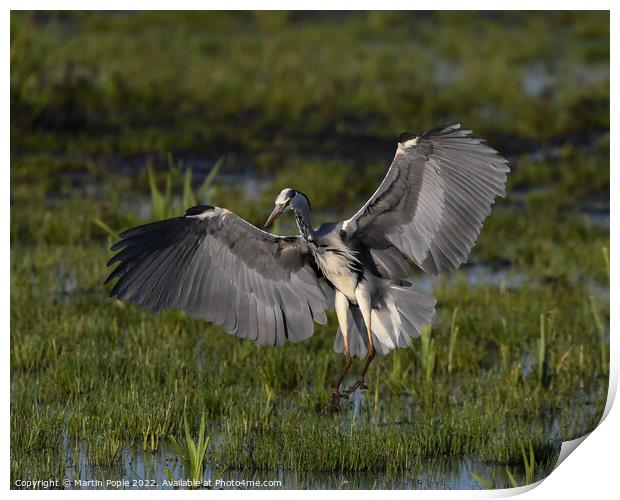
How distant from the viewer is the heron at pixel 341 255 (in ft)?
17.0

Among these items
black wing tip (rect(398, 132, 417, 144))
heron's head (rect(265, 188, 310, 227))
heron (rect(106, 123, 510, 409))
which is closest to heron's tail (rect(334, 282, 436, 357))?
heron (rect(106, 123, 510, 409))

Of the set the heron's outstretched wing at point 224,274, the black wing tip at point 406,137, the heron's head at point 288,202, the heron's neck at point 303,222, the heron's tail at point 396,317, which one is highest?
the black wing tip at point 406,137

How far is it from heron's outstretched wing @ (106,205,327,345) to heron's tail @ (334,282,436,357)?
0.23 m

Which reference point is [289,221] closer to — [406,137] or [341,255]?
[341,255]

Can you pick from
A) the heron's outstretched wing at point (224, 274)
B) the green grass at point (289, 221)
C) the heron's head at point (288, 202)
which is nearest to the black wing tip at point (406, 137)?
the heron's head at point (288, 202)

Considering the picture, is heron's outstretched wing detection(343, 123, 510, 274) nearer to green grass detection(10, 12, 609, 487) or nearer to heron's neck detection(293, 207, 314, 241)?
heron's neck detection(293, 207, 314, 241)

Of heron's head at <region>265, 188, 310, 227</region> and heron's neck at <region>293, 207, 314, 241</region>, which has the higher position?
heron's head at <region>265, 188, 310, 227</region>

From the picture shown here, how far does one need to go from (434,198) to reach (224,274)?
0.95 meters

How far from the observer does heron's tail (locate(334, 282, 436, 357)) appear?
535 cm

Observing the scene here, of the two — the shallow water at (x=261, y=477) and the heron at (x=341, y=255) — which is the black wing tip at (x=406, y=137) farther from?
the shallow water at (x=261, y=477)

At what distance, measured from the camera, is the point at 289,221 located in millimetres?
8500

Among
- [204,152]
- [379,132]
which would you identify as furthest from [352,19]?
[204,152]

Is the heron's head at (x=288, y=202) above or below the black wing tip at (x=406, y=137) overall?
below

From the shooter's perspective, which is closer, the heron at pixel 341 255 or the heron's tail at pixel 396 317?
the heron at pixel 341 255
